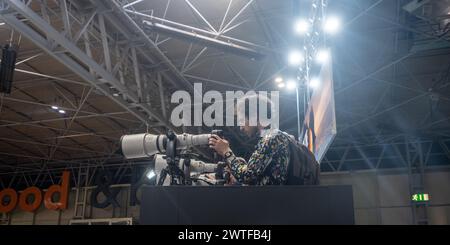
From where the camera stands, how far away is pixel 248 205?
136 cm

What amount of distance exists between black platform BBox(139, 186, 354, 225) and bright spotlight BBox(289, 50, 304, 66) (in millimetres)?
4536

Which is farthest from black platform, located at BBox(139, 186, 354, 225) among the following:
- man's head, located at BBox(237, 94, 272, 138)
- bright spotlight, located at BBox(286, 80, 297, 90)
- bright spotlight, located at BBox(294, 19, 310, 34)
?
bright spotlight, located at BBox(286, 80, 297, 90)

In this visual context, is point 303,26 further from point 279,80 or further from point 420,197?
point 420,197

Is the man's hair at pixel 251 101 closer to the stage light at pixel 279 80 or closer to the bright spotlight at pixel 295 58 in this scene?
the bright spotlight at pixel 295 58

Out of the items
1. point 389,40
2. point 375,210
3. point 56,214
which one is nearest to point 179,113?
point 389,40

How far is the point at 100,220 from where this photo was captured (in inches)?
550

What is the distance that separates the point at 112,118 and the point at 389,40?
6.89m

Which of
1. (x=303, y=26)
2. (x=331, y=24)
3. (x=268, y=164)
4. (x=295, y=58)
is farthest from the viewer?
(x=295, y=58)

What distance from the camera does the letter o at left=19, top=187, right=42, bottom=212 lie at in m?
14.6

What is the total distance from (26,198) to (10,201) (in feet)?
1.92

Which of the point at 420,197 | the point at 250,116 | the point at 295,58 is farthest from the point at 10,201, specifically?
the point at 250,116

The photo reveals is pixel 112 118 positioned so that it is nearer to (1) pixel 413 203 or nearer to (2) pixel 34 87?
(2) pixel 34 87

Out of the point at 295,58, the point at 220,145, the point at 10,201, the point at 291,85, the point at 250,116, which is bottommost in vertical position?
the point at 220,145

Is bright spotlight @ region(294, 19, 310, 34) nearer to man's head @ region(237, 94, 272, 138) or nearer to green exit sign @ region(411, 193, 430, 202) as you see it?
man's head @ region(237, 94, 272, 138)
